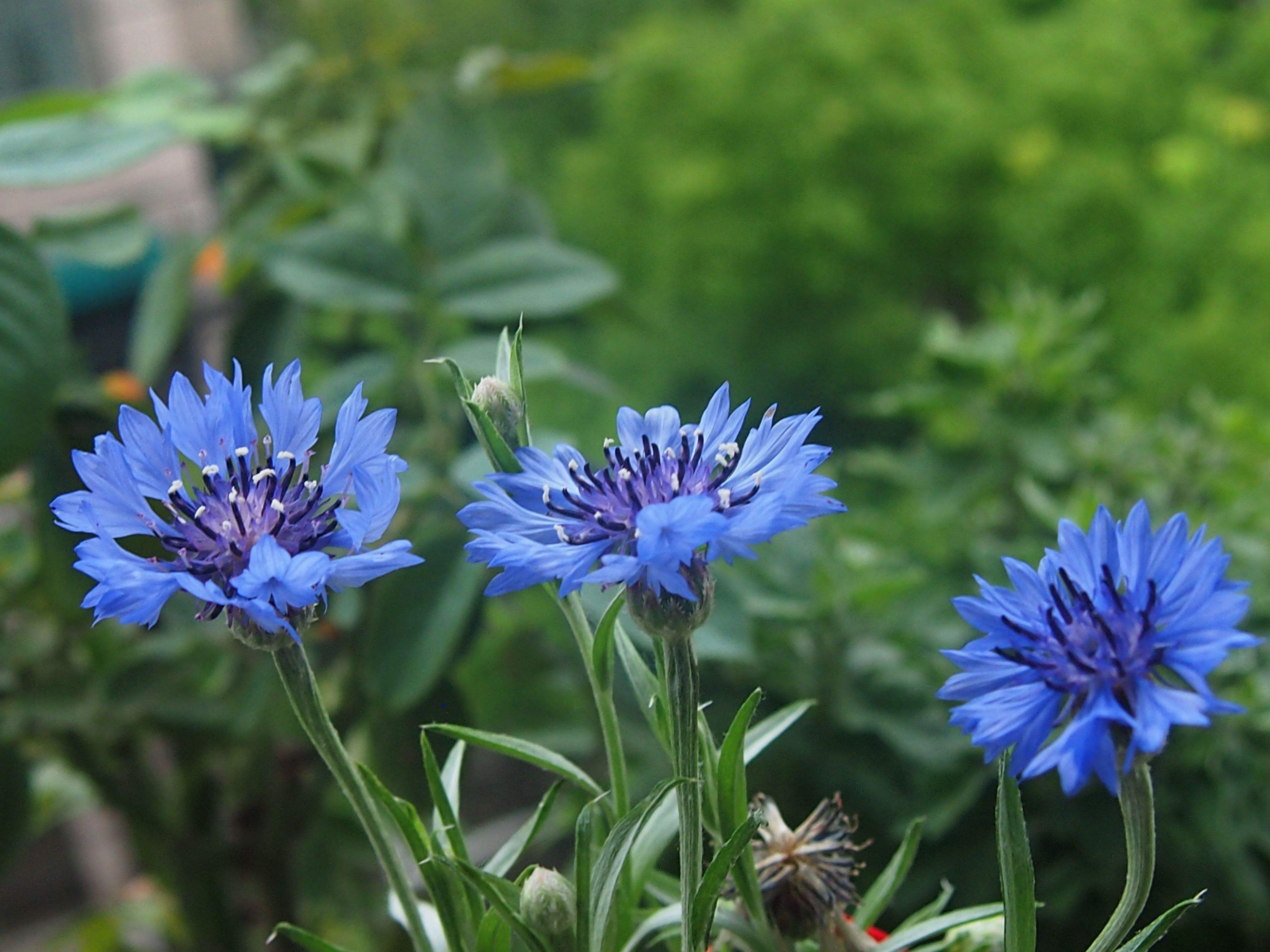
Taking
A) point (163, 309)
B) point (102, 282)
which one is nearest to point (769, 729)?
point (163, 309)

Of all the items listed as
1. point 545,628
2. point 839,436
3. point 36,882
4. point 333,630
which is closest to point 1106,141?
point 839,436

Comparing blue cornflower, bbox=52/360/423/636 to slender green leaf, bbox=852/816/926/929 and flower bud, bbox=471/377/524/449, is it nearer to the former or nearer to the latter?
flower bud, bbox=471/377/524/449

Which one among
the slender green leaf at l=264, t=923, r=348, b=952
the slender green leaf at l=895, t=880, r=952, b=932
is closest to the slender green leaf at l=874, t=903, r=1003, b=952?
the slender green leaf at l=895, t=880, r=952, b=932

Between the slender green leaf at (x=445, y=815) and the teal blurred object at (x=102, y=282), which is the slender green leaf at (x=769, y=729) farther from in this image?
the teal blurred object at (x=102, y=282)

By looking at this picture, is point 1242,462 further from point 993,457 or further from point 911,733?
point 911,733

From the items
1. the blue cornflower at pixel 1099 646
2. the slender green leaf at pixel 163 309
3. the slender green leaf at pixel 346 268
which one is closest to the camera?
the blue cornflower at pixel 1099 646

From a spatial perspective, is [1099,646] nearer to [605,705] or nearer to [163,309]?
[605,705]

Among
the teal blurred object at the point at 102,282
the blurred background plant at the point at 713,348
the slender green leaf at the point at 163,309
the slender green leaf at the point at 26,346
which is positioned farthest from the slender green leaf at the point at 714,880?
the teal blurred object at the point at 102,282
